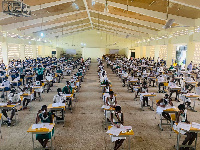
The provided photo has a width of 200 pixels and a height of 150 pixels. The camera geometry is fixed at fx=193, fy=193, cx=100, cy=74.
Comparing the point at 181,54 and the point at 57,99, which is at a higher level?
the point at 181,54

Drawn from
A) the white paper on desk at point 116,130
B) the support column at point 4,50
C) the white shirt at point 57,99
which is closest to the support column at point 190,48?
the white shirt at point 57,99

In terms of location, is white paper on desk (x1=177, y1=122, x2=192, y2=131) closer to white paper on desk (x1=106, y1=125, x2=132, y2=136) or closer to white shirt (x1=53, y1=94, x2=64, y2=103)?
white paper on desk (x1=106, y1=125, x2=132, y2=136)

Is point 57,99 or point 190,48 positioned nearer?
point 57,99

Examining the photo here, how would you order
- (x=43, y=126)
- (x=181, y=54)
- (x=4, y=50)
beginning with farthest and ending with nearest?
(x=181, y=54), (x=4, y=50), (x=43, y=126)

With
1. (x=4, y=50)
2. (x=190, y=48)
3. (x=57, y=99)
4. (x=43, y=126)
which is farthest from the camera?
(x=4, y=50)

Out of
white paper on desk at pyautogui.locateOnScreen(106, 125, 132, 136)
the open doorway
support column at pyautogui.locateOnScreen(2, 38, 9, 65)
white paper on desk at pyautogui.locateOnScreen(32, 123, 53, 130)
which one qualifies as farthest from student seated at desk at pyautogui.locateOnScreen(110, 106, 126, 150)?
the open doorway

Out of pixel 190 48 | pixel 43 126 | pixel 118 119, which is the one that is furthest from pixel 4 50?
pixel 118 119

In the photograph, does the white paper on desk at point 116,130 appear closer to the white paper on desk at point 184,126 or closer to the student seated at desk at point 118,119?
the student seated at desk at point 118,119

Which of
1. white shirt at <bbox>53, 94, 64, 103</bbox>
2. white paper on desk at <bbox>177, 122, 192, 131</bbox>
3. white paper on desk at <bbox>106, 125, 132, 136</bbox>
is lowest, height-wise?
white paper on desk at <bbox>106, 125, 132, 136</bbox>

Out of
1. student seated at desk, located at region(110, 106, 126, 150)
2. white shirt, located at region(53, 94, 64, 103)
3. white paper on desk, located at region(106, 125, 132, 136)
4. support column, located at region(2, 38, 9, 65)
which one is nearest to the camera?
white paper on desk, located at region(106, 125, 132, 136)

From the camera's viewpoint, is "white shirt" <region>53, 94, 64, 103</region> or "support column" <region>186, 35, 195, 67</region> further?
"support column" <region>186, 35, 195, 67</region>

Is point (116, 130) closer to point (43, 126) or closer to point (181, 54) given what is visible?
point (43, 126)

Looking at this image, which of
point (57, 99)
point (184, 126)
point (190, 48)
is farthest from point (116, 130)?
point (190, 48)

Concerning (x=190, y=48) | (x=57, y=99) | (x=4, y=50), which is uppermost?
(x=190, y=48)
